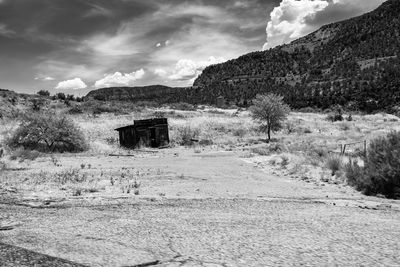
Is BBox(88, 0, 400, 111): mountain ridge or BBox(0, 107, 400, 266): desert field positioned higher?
BBox(88, 0, 400, 111): mountain ridge

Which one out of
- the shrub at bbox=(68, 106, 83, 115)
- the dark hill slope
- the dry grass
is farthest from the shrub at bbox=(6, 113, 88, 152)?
the dark hill slope

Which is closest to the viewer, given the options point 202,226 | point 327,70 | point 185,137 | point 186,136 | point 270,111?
point 202,226

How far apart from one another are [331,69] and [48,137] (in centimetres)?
9089

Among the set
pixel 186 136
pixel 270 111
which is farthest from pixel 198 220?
pixel 270 111

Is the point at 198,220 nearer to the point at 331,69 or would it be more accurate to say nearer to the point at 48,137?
the point at 48,137

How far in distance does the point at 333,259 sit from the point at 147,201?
536cm

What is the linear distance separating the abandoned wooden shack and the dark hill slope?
50.7m

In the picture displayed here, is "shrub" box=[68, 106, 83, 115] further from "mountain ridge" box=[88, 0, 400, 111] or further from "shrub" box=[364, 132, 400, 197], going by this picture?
"shrub" box=[364, 132, 400, 197]

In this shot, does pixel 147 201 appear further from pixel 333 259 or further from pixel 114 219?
pixel 333 259

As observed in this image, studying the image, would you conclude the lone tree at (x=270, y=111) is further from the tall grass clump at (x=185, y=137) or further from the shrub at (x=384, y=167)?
the shrub at (x=384, y=167)

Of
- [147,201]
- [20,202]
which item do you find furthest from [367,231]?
[20,202]

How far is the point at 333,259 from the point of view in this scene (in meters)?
4.84

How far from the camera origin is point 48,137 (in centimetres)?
2955

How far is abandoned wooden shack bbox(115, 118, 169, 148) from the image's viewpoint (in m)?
35.6
